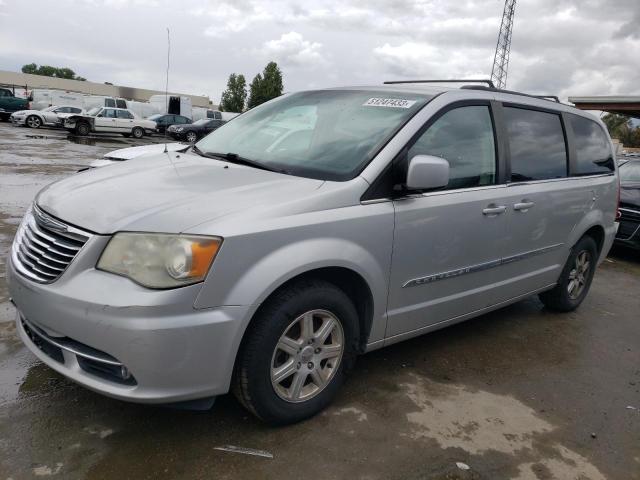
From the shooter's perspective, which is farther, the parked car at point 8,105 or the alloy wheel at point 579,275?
the parked car at point 8,105

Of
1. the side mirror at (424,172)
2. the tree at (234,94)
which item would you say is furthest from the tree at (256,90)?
the side mirror at (424,172)

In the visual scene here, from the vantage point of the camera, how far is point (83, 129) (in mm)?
25719

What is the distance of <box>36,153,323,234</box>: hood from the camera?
237cm

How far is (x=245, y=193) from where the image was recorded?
261cm

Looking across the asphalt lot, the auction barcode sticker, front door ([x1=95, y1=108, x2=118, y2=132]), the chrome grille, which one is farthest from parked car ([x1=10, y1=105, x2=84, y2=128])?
the chrome grille

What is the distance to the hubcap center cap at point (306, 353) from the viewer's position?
2707 mm

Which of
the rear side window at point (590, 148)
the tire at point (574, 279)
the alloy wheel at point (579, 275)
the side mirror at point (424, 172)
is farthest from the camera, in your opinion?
the alloy wheel at point (579, 275)

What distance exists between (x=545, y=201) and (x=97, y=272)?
3.16m

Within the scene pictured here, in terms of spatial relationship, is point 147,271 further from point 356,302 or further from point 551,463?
point 551,463

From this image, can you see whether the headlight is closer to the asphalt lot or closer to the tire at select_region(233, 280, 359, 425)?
the tire at select_region(233, 280, 359, 425)

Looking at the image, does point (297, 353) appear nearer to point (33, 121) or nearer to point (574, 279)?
point (574, 279)

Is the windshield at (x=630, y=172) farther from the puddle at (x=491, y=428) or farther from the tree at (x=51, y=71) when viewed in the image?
the tree at (x=51, y=71)

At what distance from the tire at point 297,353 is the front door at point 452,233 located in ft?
1.30

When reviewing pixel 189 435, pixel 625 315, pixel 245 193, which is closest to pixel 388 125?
pixel 245 193
